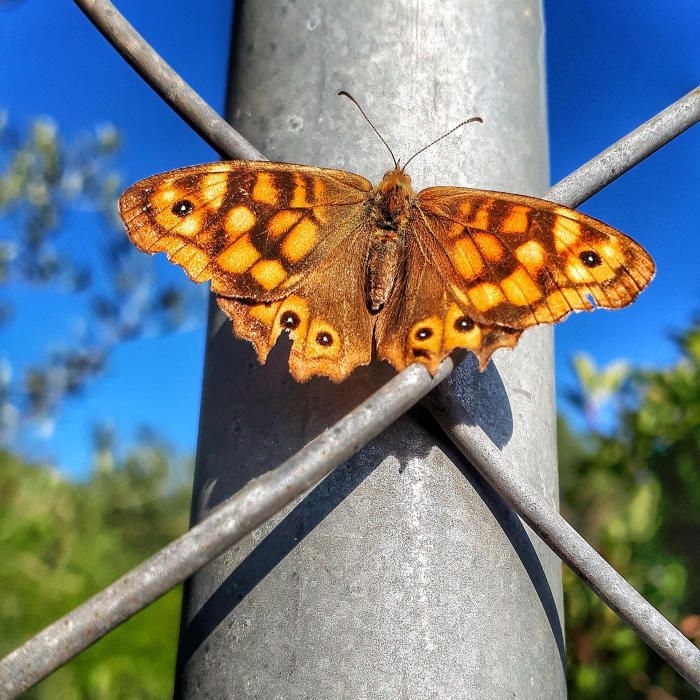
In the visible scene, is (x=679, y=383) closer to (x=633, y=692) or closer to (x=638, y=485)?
(x=638, y=485)

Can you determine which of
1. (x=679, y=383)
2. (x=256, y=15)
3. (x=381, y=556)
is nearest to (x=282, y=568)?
(x=381, y=556)

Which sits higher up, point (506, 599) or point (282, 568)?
point (282, 568)

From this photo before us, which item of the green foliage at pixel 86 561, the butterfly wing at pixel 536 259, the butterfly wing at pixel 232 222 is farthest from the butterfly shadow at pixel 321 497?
the green foliage at pixel 86 561

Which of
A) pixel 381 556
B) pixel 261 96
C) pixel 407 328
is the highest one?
pixel 261 96

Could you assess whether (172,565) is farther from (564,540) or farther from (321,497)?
(564,540)

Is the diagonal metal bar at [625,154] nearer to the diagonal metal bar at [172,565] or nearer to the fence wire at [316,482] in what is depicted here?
the fence wire at [316,482]

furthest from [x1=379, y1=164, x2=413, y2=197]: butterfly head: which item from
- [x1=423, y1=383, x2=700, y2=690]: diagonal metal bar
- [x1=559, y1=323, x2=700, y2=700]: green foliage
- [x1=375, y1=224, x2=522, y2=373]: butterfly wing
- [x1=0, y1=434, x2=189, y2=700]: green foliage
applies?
[x1=0, y1=434, x2=189, y2=700]: green foliage

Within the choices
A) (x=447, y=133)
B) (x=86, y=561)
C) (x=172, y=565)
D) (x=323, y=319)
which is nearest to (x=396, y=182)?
(x=447, y=133)

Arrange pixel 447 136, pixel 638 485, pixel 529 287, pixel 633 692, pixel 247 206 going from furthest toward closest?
pixel 638 485 < pixel 633 692 < pixel 247 206 < pixel 529 287 < pixel 447 136
